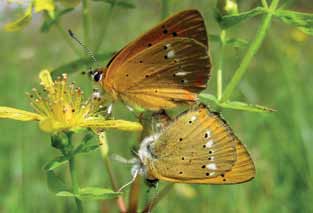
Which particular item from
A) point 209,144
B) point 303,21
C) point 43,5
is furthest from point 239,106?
point 43,5

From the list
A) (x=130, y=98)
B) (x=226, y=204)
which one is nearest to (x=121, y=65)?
(x=130, y=98)

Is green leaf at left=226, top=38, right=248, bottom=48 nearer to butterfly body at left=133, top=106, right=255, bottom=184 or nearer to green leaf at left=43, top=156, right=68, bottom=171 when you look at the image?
butterfly body at left=133, top=106, right=255, bottom=184

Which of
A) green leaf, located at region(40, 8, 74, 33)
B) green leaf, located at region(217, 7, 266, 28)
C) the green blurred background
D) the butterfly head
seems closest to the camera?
green leaf, located at region(217, 7, 266, 28)

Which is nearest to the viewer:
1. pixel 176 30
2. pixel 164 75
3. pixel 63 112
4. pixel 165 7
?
pixel 176 30

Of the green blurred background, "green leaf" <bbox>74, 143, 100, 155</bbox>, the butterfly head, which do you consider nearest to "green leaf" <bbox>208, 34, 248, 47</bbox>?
the green blurred background

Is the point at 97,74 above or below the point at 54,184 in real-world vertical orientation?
above

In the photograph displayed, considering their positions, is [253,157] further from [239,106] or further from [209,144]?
[209,144]

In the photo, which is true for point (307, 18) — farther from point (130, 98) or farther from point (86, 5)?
point (86, 5)
